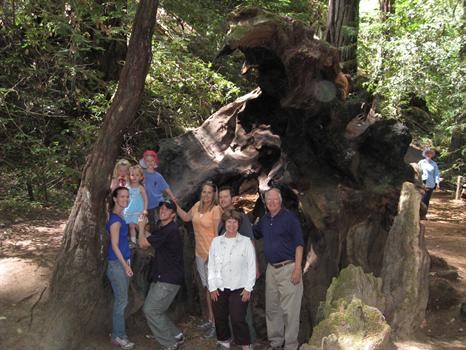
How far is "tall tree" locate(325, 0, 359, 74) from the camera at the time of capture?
8586 millimetres

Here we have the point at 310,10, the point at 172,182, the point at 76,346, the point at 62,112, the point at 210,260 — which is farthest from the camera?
the point at 310,10

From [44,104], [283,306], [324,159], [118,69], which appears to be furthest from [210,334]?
[118,69]

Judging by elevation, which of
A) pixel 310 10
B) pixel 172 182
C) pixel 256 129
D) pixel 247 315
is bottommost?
pixel 247 315

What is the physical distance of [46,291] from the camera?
5492mm

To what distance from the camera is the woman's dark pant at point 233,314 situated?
16.1 ft

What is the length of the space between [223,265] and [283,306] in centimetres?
90

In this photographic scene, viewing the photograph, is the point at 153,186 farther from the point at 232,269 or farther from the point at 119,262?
the point at 232,269

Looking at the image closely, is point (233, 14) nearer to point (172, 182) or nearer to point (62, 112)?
point (172, 182)

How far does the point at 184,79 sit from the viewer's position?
948cm

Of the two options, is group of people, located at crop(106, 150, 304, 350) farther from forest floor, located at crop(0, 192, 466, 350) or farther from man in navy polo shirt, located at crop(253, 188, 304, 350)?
forest floor, located at crop(0, 192, 466, 350)

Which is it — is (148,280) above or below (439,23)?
below

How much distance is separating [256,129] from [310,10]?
8145 millimetres

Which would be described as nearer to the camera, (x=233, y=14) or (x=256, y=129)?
(x=233, y=14)

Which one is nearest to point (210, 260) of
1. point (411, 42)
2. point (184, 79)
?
point (184, 79)
